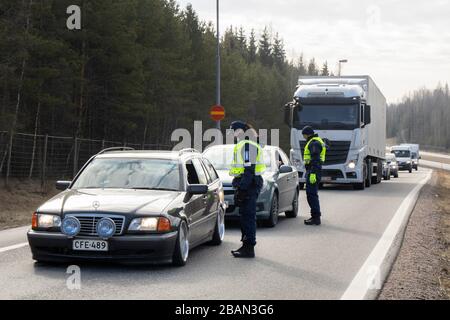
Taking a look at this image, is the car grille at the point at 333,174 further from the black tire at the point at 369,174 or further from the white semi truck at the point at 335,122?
the black tire at the point at 369,174

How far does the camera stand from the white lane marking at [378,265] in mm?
7784

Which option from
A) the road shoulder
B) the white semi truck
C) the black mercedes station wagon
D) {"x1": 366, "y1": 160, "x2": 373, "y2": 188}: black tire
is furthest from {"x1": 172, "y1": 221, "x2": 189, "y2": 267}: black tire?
{"x1": 366, "y1": 160, "x2": 373, "y2": 188}: black tire

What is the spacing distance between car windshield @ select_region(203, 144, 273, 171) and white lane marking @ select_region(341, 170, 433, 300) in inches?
106

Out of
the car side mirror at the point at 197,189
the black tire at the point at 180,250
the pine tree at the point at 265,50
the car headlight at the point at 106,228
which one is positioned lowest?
the black tire at the point at 180,250

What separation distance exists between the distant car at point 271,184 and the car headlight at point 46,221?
529cm

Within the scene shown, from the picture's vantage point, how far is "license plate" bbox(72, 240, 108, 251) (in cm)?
871

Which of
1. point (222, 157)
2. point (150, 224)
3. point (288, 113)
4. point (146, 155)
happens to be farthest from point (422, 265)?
point (288, 113)

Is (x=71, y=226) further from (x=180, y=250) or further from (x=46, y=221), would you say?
(x=180, y=250)

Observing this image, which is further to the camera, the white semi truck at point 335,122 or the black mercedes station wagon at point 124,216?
the white semi truck at point 335,122

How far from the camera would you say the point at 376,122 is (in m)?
33.4

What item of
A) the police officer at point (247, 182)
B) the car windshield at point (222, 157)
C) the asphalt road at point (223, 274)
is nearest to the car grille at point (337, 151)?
the car windshield at point (222, 157)

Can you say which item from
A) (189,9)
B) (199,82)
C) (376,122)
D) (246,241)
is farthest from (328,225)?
(189,9)

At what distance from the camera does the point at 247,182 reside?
10.2 meters
